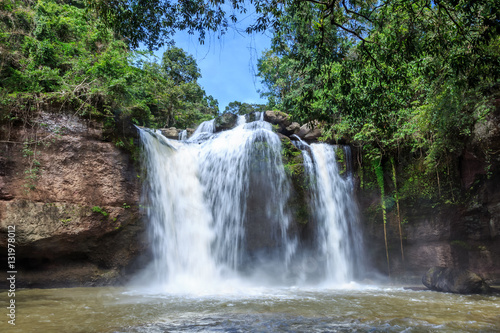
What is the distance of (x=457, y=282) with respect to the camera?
781 centimetres

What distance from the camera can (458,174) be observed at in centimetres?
1025

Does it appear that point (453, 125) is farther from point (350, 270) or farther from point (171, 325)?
point (171, 325)

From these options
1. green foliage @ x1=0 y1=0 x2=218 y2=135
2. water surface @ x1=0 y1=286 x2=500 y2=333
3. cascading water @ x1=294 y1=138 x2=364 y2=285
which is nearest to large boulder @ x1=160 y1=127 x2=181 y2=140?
green foliage @ x1=0 y1=0 x2=218 y2=135

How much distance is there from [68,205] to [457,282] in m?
10.2

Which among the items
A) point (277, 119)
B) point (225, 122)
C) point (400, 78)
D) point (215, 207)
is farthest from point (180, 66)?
point (400, 78)

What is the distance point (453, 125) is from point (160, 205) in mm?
8957

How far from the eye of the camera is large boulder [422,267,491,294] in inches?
301

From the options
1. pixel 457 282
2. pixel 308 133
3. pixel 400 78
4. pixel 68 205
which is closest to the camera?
pixel 400 78

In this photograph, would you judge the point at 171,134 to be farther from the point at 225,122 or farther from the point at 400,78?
the point at 400,78

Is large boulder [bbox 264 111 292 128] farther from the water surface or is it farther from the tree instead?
the tree

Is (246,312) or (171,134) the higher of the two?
(171,134)

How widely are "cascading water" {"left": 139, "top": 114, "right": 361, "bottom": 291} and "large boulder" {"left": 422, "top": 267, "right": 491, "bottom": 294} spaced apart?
308 centimetres

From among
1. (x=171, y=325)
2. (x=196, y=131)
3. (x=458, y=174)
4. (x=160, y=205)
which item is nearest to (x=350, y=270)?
(x=458, y=174)

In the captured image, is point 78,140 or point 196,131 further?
point 196,131
